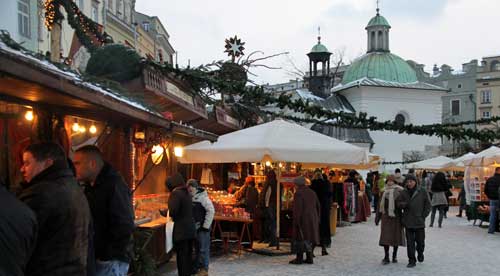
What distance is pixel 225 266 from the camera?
1044 cm

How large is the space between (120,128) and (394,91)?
140 ft

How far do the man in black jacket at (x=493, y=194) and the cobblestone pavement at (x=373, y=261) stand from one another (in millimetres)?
833

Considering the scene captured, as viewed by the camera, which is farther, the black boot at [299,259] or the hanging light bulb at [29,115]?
the black boot at [299,259]

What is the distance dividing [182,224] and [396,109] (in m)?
42.3

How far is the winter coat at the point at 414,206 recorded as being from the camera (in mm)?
10570

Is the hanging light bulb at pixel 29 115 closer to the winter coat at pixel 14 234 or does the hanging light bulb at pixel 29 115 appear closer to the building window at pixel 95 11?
the winter coat at pixel 14 234

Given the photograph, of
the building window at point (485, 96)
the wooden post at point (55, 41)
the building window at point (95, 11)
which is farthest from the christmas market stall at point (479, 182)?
the building window at point (485, 96)

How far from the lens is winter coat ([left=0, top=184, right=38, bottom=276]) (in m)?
2.89

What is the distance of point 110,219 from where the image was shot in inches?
195

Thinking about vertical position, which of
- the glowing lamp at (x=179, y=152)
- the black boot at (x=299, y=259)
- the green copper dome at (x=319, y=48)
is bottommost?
the black boot at (x=299, y=259)

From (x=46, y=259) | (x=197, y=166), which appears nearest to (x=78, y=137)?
(x=46, y=259)

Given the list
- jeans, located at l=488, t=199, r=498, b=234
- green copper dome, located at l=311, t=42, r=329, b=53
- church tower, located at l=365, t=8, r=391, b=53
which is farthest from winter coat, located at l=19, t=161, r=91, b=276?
church tower, located at l=365, t=8, r=391, b=53

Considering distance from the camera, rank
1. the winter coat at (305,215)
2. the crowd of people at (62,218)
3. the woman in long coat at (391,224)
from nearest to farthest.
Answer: the crowd of people at (62,218) → the winter coat at (305,215) → the woman in long coat at (391,224)

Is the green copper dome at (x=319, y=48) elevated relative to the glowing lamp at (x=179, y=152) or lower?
elevated
